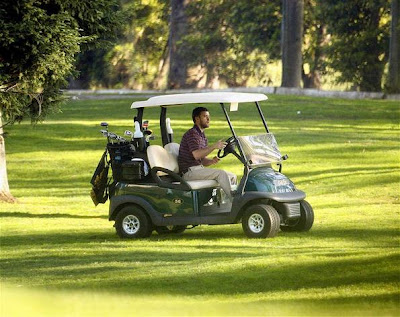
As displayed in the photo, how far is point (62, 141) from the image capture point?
33500 millimetres

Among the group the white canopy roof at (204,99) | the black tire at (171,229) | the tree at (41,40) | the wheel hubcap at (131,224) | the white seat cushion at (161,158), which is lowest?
the black tire at (171,229)

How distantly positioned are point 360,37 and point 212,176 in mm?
35005

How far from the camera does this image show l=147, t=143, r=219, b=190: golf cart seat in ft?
55.1

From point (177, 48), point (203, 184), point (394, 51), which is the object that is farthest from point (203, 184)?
point (177, 48)

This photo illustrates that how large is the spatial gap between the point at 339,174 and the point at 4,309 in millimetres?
16170

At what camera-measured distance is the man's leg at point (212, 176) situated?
16.8 metres

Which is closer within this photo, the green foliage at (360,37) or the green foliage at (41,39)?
the green foliage at (41,39)

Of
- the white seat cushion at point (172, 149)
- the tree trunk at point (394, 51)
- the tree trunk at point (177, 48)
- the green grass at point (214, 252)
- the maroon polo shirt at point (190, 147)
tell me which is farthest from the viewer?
the tree trunk at point (177, 48)

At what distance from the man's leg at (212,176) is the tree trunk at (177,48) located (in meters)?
36.7

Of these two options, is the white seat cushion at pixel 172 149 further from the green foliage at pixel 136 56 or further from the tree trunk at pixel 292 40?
the green foliage at pixel 136 56

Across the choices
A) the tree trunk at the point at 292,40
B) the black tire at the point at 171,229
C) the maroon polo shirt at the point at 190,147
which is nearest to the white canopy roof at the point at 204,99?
the maroon polo shirt at the point at 190,147

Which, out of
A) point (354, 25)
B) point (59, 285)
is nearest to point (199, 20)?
point (354, 25)

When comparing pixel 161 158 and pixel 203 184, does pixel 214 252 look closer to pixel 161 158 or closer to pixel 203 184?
pixel 203 184

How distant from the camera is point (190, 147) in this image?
16.9 m
